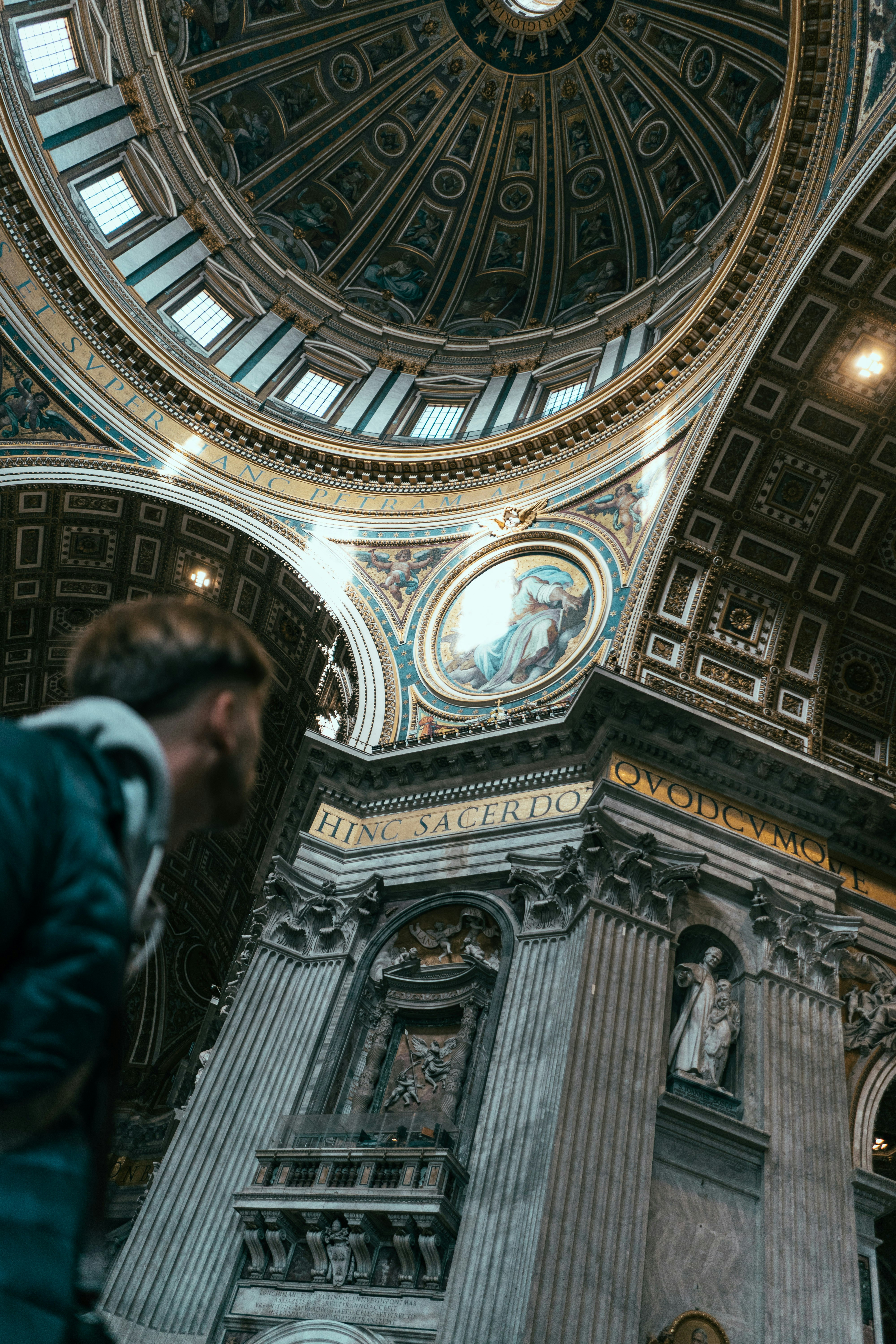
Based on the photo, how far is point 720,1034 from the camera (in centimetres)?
1171

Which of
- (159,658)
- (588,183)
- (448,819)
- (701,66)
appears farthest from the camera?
(588,183)

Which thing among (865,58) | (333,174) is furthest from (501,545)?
(333,174)

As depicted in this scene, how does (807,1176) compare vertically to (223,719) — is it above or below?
above

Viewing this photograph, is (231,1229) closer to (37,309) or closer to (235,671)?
(235,671)

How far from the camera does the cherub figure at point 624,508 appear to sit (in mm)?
16844

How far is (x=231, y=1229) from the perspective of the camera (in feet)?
36.3

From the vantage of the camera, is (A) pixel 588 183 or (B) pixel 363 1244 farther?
(A) pixel 588 183

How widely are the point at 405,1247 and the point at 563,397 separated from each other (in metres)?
16.6

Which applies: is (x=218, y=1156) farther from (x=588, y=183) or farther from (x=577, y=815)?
(x=588, y=183)

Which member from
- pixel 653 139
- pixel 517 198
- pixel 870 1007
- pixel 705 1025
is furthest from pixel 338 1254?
pixel 517 198

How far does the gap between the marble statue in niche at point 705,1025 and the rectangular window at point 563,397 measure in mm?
12199

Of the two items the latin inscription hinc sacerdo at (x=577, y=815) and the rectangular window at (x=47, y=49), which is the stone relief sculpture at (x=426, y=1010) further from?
the rectangular window at (x=47, y=49)

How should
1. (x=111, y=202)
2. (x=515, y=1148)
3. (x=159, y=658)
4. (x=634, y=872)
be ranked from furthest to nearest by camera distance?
1. (x=111, y=202)
2. (x=634, y=872)
3. (x=515, y=1148)
4. (x=159, y=658)

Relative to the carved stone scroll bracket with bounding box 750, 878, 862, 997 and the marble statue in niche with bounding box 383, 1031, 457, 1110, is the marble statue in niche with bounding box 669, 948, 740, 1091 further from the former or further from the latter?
the marble statue in niche with bounding box 383, 1031, 457, 1110
